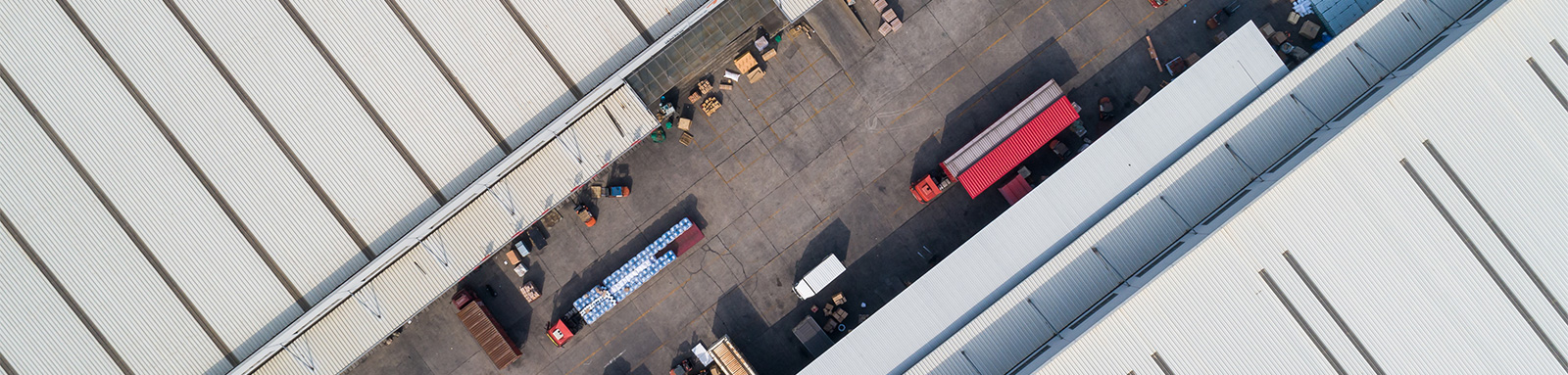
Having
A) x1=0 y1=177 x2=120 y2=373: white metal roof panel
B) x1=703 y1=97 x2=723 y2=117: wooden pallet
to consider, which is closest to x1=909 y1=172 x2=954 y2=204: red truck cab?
x1=703 y1=97 x2=723 y2=117: wooden pallet

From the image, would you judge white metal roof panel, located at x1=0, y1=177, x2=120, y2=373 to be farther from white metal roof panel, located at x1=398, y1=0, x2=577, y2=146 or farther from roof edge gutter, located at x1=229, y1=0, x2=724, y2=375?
white metal roof panel, located at x1=398, y1=0, x2=577, y2=146

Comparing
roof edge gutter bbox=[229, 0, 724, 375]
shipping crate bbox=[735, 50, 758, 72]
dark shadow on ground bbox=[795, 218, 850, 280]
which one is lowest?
dark shadow on ground bbox=[795, 218, 850, 280]

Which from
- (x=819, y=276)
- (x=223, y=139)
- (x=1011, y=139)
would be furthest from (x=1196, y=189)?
(x=223, y=139)

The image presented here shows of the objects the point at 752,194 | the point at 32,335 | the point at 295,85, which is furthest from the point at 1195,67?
the point at 32,335

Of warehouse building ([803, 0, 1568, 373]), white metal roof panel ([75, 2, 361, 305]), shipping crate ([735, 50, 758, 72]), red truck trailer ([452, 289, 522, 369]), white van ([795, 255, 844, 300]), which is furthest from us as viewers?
white van ([795, 255, 844, 300])

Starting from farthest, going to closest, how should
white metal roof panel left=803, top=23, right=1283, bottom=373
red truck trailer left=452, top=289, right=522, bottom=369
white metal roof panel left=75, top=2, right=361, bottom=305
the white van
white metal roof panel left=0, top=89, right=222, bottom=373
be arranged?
1. the white van
2. red truck trailer left=452, top=289, right=522, bottom=369
3. white metal roof panel left=803, top=23, right=1283, bottom=373
4. white metal roof panel left=0, top=89, right=222, bottom=373
5. white metal roof panel left=75, top=2, right=361, bottom=305

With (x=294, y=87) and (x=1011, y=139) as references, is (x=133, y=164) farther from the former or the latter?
(x=1011, y=139)

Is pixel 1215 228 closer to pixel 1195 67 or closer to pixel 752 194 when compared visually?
pixel 1195 67

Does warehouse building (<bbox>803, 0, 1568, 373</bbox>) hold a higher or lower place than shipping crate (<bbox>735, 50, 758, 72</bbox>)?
lower
